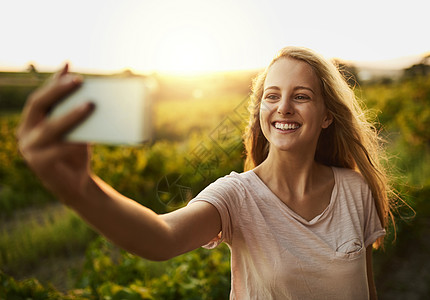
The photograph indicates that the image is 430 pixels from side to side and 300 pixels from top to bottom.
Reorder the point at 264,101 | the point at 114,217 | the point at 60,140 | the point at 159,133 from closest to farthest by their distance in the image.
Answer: the point at 60,140 → the point at 114,217 → the point at 264,101 → the point at 159,133

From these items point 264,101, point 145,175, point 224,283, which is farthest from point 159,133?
point 264,101

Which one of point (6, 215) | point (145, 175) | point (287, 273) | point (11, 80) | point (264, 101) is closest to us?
point (287, 273)

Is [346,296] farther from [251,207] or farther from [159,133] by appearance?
[159,133]

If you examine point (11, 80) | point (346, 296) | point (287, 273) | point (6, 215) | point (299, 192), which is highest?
point (11, 80)

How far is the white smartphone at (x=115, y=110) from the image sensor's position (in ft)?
2.01

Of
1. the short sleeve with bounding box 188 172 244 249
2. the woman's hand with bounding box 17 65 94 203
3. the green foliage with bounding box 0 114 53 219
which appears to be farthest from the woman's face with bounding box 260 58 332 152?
the green foliage with bounding box 0 114 53 219

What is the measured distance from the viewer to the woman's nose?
1664 mm

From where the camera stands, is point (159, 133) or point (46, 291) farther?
point (159, 133)

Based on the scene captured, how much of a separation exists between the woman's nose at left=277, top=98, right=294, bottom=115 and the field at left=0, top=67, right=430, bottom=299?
1.10 m

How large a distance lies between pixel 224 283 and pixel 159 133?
12.9 feet

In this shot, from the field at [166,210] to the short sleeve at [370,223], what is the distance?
33.6 inches

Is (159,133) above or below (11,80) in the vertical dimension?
below

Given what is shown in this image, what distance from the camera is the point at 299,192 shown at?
Answer: 5.92ft

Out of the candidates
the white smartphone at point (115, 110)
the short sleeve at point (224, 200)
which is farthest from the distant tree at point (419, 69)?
the white smartphone at point (115, 110)
